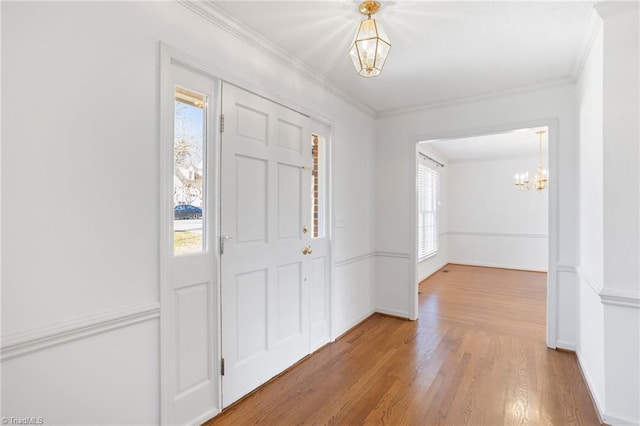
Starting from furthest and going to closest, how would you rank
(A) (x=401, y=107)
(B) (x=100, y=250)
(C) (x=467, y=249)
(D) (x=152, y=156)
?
(C) (x=467, y=249) → (A) (x=401, y=107) → (D) (x=152, y=156) → (B) (x=100, y=250)

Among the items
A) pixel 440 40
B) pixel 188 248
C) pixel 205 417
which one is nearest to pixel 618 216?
pixel 440 40

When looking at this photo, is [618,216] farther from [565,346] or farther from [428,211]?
[428,211]

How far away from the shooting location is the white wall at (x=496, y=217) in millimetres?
7082

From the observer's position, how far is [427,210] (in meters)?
6.45

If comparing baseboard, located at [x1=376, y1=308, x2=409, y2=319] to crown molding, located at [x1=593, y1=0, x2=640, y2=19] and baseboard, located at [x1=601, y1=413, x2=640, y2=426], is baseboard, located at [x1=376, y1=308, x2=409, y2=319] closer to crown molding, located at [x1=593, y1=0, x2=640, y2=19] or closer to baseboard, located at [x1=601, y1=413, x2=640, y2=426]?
baseboard, located at [x1=601, y1=413, x2=640, y2=426]

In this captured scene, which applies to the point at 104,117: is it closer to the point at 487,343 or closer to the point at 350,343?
the point at 350,343

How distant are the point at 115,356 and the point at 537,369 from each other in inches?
124

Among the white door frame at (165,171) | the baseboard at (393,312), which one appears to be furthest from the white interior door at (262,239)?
the baseboard at (393,312)

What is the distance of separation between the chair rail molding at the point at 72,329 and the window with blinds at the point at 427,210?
16.9 feet

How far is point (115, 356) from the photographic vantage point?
155cm

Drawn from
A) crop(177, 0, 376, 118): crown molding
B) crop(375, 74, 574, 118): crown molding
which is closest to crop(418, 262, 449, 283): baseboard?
crop(375, 74, 574, 118): crown molding

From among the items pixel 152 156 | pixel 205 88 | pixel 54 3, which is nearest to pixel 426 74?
pixel 205 88

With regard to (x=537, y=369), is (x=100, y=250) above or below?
above

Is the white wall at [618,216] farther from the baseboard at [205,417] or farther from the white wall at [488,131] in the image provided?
the baseboard at [205,417]
